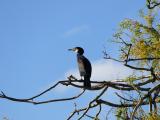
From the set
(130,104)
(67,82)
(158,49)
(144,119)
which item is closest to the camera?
(67,82)

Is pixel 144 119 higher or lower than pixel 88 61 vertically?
lower

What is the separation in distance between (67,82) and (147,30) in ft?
10.6

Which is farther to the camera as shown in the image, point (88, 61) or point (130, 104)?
point (88, 61)

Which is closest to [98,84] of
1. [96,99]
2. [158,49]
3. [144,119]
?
[96,99]

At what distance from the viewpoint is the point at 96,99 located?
409 inches

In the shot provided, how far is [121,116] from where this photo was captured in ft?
36.2

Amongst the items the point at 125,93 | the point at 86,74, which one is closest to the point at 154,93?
the point at 125,93

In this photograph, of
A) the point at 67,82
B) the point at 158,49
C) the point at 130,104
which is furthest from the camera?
the point at 158,49

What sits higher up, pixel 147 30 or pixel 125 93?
pixel 147 30

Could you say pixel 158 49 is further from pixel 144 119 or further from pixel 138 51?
pixel 144 119

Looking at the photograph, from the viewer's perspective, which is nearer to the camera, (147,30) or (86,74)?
(86,74)

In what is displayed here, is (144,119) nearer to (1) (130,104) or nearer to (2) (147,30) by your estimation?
(1) (130,104)

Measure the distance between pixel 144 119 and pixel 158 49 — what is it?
6.01 feet

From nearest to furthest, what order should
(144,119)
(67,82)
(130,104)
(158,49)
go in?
1. (67,82)
2. (144,119)
3. (130,104)
4. (158,49)
